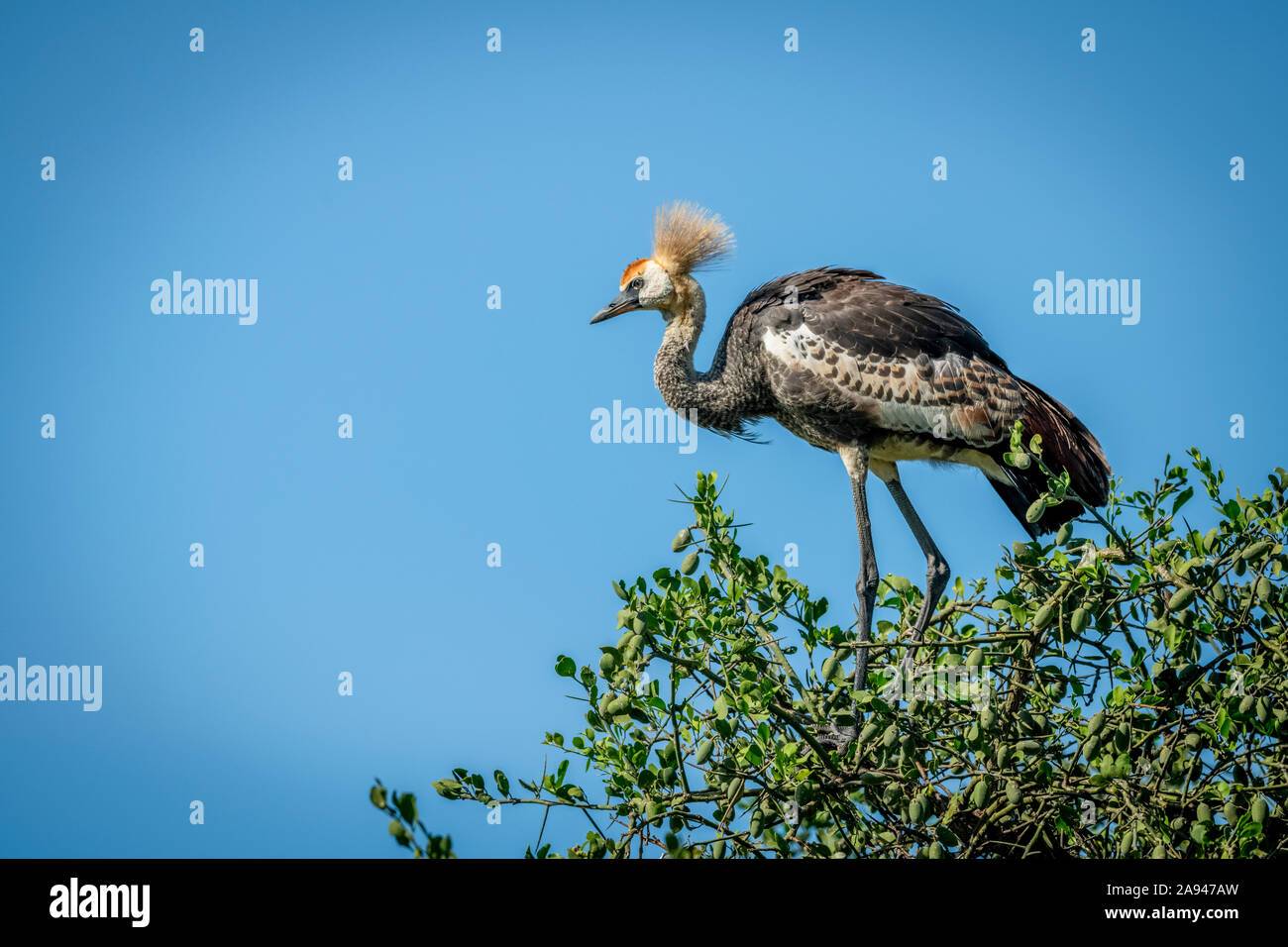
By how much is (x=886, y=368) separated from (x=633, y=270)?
1.48m

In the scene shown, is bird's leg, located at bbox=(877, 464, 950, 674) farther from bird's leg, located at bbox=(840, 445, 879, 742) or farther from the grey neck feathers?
the grey neck feathers

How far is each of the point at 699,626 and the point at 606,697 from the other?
37 cm

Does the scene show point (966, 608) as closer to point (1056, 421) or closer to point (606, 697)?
point (606, 697)

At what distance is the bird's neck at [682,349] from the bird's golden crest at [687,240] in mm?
94

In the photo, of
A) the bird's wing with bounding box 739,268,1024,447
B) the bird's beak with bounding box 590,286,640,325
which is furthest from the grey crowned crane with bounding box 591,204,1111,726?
the bird's beak with bounding box 590,286,640,325

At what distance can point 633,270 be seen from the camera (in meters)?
6.76

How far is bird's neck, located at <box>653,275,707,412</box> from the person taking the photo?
6609mm

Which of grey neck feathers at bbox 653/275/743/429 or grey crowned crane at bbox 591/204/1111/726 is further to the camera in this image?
grey neck feathers at bbox 653/275/743/429

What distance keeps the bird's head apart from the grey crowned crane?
0.40m

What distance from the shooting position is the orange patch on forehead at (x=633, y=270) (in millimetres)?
6734

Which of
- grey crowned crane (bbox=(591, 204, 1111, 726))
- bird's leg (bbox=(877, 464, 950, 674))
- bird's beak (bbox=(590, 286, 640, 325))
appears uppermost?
bird's beak (bbox=(590, 286, 640, 325))
